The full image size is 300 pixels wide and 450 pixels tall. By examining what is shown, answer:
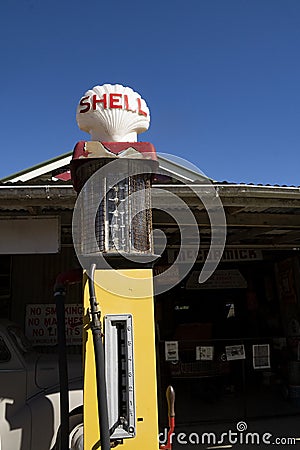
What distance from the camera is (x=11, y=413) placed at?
5.38m

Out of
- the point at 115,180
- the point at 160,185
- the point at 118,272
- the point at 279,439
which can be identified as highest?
the point at 160,185

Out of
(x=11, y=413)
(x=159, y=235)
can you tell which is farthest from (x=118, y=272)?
(x=159, y=235)

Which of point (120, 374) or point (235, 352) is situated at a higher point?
point (120, 374)

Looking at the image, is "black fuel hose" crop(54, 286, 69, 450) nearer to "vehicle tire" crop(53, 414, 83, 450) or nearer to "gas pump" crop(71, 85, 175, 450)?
"gas pump" crop(71, 85, 175, 450)

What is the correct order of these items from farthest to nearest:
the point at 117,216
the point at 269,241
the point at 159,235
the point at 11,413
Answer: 1. the point at 269,241
2. the point at 159,235
3. the point at 11,413
4. the point at 117,216

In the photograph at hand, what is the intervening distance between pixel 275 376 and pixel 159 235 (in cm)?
463

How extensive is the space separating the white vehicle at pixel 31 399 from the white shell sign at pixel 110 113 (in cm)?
342

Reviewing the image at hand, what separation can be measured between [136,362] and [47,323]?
660cm

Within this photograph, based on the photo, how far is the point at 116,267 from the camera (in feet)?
10.3

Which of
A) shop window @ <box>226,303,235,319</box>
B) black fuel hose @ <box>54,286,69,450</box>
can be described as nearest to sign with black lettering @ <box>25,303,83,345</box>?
shop window @ <box>226,303,235,319</box>

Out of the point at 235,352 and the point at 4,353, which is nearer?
the point at 4,353

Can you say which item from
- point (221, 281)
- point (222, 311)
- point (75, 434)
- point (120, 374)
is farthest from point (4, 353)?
point (222, 311)

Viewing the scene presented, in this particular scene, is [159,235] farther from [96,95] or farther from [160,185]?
[96,95]

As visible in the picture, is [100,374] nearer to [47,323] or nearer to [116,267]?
[116,267]
